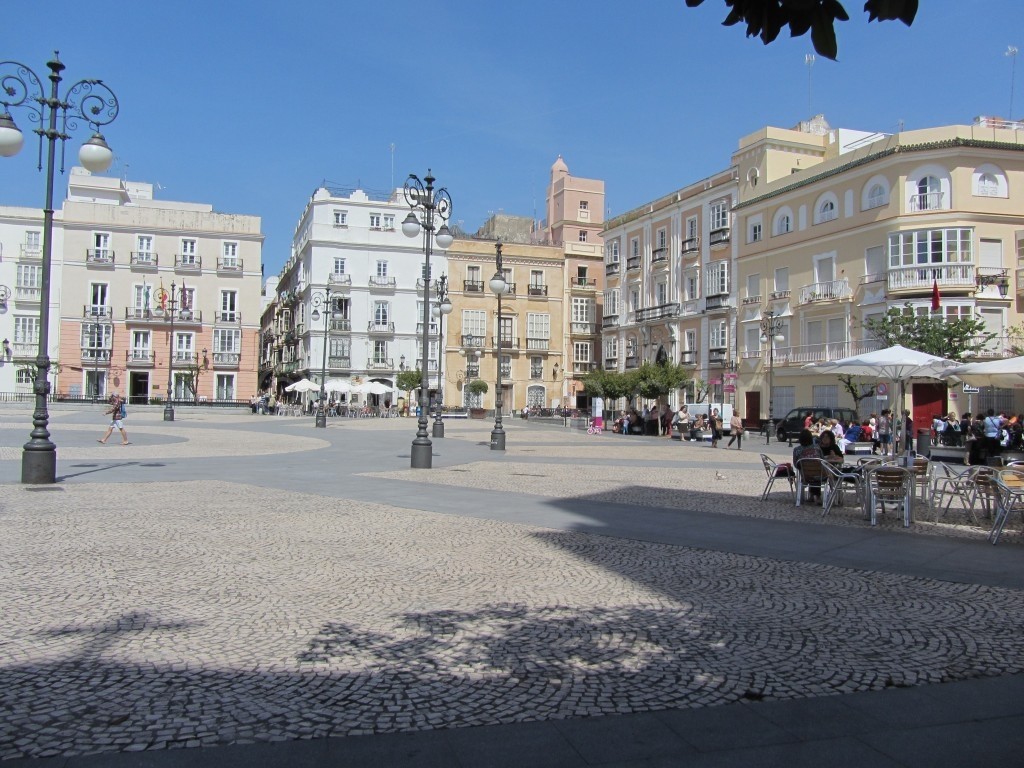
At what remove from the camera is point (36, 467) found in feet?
41.9

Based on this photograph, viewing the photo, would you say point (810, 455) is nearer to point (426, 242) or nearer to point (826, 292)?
point (426, 242)

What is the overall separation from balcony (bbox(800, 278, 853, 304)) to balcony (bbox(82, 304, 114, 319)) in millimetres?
48195

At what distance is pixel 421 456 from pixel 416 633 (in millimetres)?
11936

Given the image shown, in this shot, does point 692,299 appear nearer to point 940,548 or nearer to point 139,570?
point 940,548

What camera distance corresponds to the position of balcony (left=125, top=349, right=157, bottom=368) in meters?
58.8

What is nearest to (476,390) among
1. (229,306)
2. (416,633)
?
(229,306)

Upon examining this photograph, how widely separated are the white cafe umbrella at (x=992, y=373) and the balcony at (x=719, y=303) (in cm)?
3409

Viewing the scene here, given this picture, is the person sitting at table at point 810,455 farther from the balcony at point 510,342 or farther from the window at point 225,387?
the window at point 225,387

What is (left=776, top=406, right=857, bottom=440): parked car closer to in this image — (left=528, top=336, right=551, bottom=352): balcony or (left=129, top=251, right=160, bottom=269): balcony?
(left=528, top=336, right=551, bottom=352): balcony

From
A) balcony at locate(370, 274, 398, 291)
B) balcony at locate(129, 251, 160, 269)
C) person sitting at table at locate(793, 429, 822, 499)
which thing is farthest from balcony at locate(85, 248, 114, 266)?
person sitting at table at locate(793, 429, 822, 499)

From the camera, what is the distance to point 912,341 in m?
29.8

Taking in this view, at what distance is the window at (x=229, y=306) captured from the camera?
2426 inches

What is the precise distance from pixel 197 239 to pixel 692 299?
37.6 m

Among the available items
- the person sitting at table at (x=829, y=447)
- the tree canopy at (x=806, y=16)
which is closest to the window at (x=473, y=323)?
the person sitting at table at (x=829, y=447)
